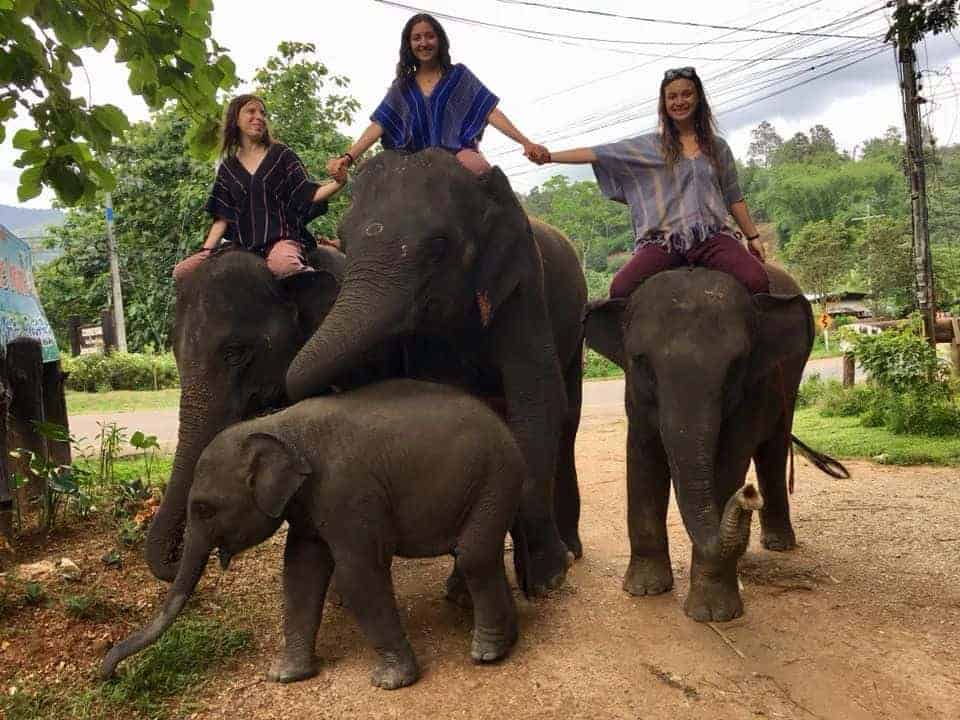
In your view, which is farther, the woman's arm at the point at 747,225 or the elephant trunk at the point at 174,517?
the woman's arm at the point at 747,225

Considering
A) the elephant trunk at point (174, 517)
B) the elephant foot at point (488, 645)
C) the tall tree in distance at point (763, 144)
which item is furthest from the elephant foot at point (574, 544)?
the tall tree in distance at point (763, 144)

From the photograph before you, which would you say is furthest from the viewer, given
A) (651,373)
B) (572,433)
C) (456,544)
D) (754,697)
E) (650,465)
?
(572,433)

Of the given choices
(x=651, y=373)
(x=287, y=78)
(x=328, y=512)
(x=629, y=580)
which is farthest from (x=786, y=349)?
(x=287, y=78)

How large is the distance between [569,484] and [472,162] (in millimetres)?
2452

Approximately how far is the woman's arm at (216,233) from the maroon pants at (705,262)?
222 centimetres

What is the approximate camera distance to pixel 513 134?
4656 millimetres

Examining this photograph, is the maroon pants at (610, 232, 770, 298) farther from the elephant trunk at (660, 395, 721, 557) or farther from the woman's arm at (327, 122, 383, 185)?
the woman's arm at (327, 122, 383, 185)

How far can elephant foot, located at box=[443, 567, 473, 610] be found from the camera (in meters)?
4.54

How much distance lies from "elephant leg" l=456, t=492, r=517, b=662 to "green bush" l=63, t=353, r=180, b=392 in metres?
19.1

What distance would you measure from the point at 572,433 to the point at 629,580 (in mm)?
1366

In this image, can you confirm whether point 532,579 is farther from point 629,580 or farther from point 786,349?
point 786,349

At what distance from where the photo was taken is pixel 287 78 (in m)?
15.6

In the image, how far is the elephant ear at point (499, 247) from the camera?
14.5 feet

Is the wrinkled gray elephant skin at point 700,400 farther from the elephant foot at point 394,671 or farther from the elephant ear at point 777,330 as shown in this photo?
the elephant foot at point 394,671
